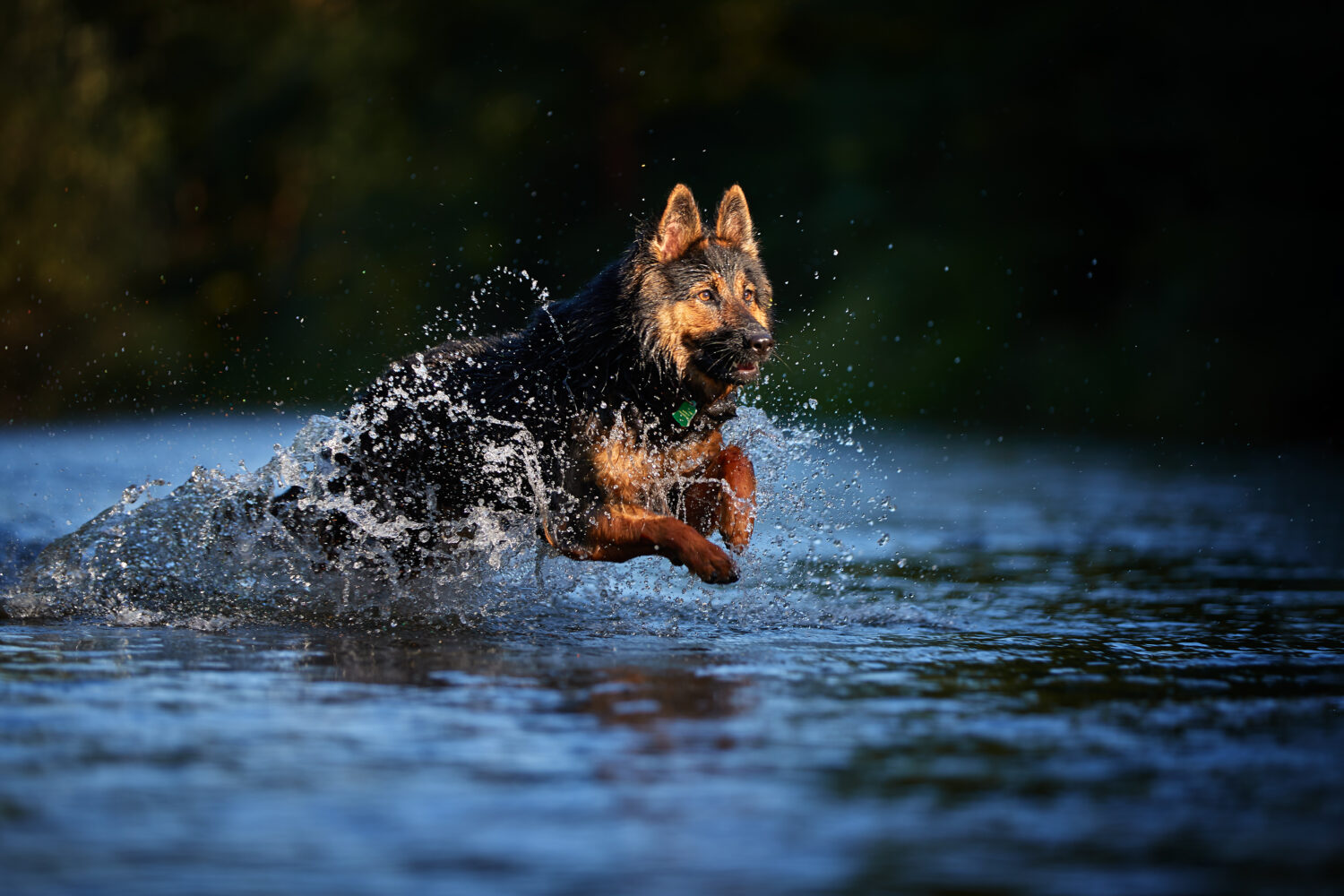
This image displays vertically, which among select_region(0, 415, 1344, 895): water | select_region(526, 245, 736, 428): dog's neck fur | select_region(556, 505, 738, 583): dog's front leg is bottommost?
select_region(0, 415, 1344, 895): water

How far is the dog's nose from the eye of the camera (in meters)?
6.50

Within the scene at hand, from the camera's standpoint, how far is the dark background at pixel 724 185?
20219 mm

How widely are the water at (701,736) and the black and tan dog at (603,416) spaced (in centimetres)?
41

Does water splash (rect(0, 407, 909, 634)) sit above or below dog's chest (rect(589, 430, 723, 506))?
below

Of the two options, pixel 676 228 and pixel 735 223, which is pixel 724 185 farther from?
pixel 676 228

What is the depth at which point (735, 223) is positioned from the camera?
Answer: 7.19 m

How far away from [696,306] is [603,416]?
0.62 m

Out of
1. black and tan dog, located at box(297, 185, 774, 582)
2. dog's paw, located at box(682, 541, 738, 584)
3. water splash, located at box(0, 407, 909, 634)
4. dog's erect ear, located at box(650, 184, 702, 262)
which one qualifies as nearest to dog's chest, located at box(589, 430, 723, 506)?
black and tan dog, located at box(297, 185, 774, 582)

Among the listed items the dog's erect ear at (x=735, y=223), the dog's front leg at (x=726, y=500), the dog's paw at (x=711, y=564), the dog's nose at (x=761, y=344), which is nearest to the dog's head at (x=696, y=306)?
the dog's nose at (x=761, y=344)

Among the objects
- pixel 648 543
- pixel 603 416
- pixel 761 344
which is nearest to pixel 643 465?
pixel 603 416

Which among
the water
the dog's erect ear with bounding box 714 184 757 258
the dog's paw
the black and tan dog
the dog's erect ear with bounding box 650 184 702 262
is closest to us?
the water

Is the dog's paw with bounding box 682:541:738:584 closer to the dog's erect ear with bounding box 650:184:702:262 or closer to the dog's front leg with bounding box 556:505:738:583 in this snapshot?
the dog's front leg with bounding box 556:505:738:583

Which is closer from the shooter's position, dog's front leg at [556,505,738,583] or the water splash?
dog's front leg at [556,505,738,583]

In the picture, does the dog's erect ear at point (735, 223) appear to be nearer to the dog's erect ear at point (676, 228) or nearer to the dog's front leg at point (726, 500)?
the dog's erect ear at point (676, 228)
